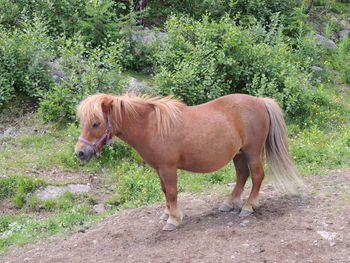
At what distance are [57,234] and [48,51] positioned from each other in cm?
536

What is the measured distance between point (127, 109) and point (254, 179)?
6.06ft

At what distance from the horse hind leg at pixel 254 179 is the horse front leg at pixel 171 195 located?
831 millimetres

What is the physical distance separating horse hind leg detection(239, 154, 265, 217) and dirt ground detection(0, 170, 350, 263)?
10 centimetres

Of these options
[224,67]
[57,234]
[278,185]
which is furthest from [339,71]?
[57,234]

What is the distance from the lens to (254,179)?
493 centimetres

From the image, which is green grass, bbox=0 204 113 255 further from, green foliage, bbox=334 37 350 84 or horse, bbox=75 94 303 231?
green foliage, bbox=334 37 350 84

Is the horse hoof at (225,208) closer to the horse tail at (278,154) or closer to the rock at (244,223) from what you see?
the rock at (244,223)

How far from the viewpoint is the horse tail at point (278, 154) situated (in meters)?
4.98

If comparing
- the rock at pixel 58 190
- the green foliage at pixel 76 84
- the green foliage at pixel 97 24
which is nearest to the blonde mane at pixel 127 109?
the rock at pixel 58 190

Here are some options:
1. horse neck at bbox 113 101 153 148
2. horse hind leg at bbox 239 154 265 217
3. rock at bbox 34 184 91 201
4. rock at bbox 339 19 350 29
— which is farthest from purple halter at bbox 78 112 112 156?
rock at bbox 339 19 350 29

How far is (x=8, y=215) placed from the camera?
19.7 ft

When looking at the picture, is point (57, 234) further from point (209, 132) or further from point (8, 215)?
point (209, 132)

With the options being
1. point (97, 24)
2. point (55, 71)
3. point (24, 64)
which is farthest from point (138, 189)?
point (97, 24)

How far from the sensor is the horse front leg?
4.55 metres
